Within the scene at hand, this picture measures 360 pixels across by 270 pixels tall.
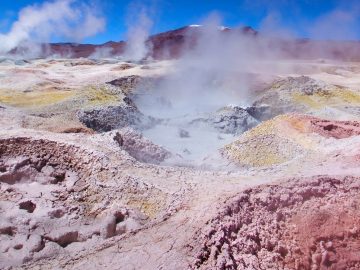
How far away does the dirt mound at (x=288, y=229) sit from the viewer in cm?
619

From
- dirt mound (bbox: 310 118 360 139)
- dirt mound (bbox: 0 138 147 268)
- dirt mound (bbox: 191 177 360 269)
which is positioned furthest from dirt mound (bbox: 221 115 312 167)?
dirt mound (bbox: 0 138 147 268)

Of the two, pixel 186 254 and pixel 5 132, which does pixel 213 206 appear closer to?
Answer: pixel 186 254

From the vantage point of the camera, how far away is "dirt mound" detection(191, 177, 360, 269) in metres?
6.19

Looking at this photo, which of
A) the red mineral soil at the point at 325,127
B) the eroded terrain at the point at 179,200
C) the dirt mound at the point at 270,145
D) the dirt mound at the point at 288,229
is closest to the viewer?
the dirt mound at the point at 288,229

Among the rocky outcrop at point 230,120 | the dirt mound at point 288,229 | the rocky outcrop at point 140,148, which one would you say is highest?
the rocky outcrop at point 230,120

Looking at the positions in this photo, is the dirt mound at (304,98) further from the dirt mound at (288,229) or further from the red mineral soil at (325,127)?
the dirt mound at (288,229)

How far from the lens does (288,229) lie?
23.0 ft

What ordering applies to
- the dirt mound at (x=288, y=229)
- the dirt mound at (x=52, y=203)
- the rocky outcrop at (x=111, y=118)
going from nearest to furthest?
1. the dirt mound at (x=288, y=229)
2. the dirt mound at (x=52, y=203)
3. the rocky outcrop at (x=111, y=118)

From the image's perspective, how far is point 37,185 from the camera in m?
9.34

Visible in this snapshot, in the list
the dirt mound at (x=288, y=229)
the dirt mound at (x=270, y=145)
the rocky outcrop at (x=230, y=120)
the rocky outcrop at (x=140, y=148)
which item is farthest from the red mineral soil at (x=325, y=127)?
the dirt mound at (x=288, y=229)

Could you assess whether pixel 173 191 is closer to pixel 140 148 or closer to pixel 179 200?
pixel 179 200

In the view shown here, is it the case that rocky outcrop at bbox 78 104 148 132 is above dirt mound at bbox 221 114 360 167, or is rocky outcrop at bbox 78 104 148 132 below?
above

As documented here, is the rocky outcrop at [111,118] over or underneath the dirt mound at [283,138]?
over

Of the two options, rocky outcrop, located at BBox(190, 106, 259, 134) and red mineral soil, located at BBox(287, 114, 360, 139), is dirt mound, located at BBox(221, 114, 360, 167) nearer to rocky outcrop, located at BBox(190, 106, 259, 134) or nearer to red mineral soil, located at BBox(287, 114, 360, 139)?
red mineral soil, located at BBox(287, 114, 360, 139)
